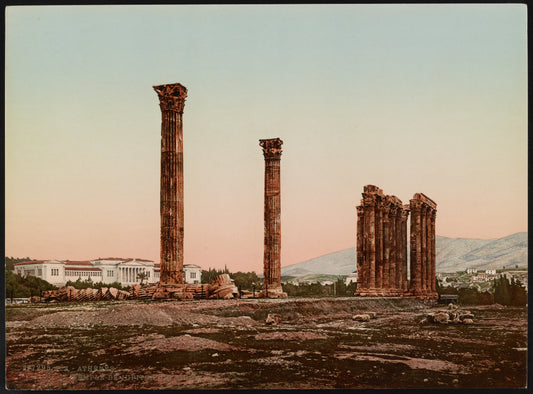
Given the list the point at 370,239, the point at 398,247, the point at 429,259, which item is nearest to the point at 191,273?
the point at 398,247

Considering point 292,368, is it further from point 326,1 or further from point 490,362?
point 326,1

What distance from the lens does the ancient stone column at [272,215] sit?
33.3 m

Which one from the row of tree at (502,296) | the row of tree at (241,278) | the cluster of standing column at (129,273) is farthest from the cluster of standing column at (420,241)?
the cluster of standing column at (129,273)

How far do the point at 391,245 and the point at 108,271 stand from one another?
1710 inches

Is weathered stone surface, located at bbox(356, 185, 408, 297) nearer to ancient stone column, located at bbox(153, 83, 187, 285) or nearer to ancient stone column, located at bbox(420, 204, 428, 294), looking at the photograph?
ancient stone column, located at bbox(420, 204, 428, 294)

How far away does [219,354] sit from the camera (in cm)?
1572

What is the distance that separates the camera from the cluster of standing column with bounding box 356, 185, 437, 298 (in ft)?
132

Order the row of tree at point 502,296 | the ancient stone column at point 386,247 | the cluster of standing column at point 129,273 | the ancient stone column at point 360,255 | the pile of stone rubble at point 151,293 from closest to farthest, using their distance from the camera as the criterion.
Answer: the pile of stone rubble at point 151,293, the ancient stone column at point 386,247, the ancient stone column at point 360,255, the row of tree at point 502,296, the cluster of standing column at point 129,273

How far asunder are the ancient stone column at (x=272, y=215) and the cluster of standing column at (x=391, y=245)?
8119 millimetres

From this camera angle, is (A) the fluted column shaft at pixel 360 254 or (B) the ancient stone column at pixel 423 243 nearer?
(A) the fluted column shaft at pixel 360 254

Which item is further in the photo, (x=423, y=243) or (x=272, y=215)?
(x=423, y=243)

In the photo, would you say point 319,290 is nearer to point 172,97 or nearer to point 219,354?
point 172,97

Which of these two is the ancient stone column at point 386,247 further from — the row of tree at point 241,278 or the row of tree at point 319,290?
the row of tree at point 241,278

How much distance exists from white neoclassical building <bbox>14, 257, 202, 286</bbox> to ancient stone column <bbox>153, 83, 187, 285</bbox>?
1346 inches
